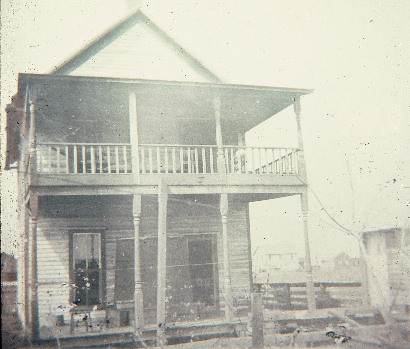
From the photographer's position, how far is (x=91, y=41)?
48.5 feet

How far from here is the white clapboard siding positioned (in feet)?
49.8

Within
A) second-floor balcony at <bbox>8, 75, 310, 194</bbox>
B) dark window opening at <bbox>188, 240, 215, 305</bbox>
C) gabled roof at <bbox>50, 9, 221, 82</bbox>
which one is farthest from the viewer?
gabled roof at <bbox>50, 9, 221, 82</bbox>

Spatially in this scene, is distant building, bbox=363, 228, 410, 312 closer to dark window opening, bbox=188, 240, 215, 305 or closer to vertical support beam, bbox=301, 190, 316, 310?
vertical support beam, bbox=301, 190, 316, 310

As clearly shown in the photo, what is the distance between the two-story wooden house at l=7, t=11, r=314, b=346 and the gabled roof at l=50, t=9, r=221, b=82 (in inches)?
1.8

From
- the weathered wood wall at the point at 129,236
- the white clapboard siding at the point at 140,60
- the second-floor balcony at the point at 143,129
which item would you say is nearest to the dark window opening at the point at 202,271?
the weathered wood wall at the point at 129,236

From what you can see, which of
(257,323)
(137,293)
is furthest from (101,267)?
(257,323)

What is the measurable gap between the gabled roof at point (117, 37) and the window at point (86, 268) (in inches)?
233

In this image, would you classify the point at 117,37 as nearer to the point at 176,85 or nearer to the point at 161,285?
the point at 176,85

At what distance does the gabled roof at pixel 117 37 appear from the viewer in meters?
14.8

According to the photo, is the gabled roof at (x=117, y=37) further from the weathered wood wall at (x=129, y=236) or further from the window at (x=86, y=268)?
the window at (x=86, y=268)

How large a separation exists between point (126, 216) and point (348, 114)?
17.0 metres

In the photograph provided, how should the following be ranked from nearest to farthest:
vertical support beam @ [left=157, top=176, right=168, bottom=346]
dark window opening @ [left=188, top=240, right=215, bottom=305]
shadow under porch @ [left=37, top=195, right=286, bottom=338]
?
vertical support beam @ [left=157, top=176, right=168, bottom=346] → shadow under porch @ [left=37, top=195, right=286, bottom=338] → dark window opening @ [left=188, top=240, right=215, bottom=305]

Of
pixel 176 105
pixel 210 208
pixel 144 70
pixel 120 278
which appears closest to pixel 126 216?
pixel 120 278

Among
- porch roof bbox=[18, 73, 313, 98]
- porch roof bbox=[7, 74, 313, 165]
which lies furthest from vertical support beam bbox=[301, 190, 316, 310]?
porch roof bbox=[7, 74, 313, 165]
